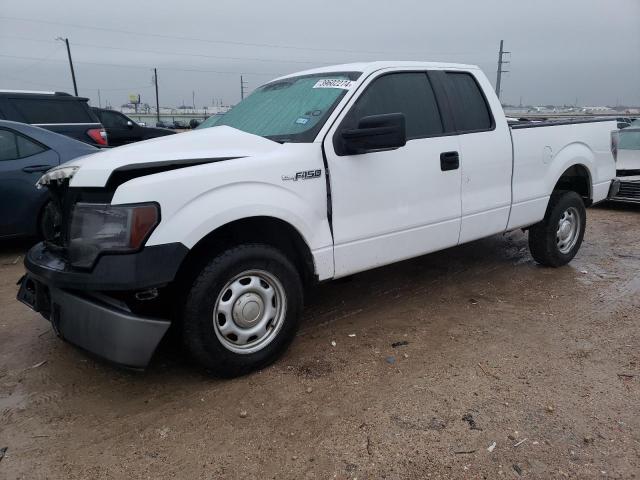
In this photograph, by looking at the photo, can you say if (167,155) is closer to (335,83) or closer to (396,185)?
(335,83)

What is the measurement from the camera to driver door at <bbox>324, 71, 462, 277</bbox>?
349 centimetres

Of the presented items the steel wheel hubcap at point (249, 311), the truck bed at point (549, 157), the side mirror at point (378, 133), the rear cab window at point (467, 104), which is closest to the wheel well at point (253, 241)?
the steel wheel hubcap at point (249, 311)

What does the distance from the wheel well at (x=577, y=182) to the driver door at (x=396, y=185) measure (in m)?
1.99

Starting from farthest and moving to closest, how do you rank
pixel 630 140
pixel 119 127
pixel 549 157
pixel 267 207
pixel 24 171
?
pixel 119 127
pixel 630 140
pixel 24 171
pixel 549 157
pixel 267 207

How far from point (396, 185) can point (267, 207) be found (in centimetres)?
108

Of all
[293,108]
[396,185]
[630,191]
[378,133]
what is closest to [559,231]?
[396,185]

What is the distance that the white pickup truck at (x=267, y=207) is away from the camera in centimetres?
276

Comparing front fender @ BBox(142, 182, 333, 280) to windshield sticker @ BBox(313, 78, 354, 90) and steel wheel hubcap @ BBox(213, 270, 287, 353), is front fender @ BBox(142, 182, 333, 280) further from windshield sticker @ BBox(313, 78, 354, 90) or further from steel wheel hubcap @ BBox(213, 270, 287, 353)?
windshield sticker @ BBox(313, 78, 354, 90)

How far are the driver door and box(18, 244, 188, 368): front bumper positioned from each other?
1.19m

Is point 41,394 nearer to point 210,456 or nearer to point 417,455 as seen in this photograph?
point 210,456

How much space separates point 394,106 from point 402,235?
38.3 inches

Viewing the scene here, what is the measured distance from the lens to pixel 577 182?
5.62 meters

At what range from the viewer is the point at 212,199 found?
9.56 feet

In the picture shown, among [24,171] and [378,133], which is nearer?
[378,133]
